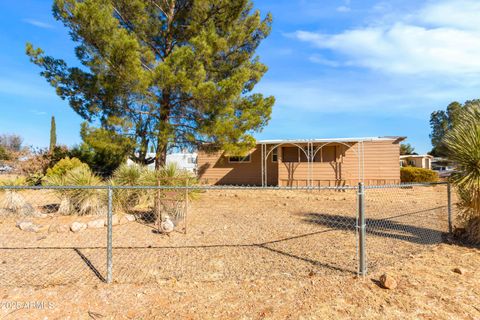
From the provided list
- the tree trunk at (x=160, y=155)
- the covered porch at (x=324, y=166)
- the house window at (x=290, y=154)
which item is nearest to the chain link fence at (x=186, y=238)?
the tree trunk at (x=160, y=155)

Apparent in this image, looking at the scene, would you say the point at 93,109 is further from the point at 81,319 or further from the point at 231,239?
the point at 81,319

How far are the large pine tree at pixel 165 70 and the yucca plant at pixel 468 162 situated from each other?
7060mm

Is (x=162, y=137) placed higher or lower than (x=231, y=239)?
higher

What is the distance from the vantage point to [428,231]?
655cm

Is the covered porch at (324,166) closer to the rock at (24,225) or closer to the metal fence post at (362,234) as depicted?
the rock at (24,225)

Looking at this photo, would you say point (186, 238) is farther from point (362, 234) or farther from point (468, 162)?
point (468, 162)

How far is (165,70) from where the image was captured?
34.4 ft

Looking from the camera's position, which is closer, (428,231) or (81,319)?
(81,319)

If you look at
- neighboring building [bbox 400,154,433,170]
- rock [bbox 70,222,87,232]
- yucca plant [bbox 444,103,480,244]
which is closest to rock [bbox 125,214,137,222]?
rock [bbox 70,222,87,232]

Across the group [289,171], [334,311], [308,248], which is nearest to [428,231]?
[308,248]

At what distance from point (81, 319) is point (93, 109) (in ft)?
35.3

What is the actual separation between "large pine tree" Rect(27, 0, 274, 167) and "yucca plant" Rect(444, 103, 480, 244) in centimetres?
706

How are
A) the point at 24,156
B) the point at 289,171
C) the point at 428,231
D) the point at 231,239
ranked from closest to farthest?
1. the point at 231,239
2. the point at 428,231
3. the point at 24,156
4. the point at 289,171

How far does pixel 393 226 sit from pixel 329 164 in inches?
415
